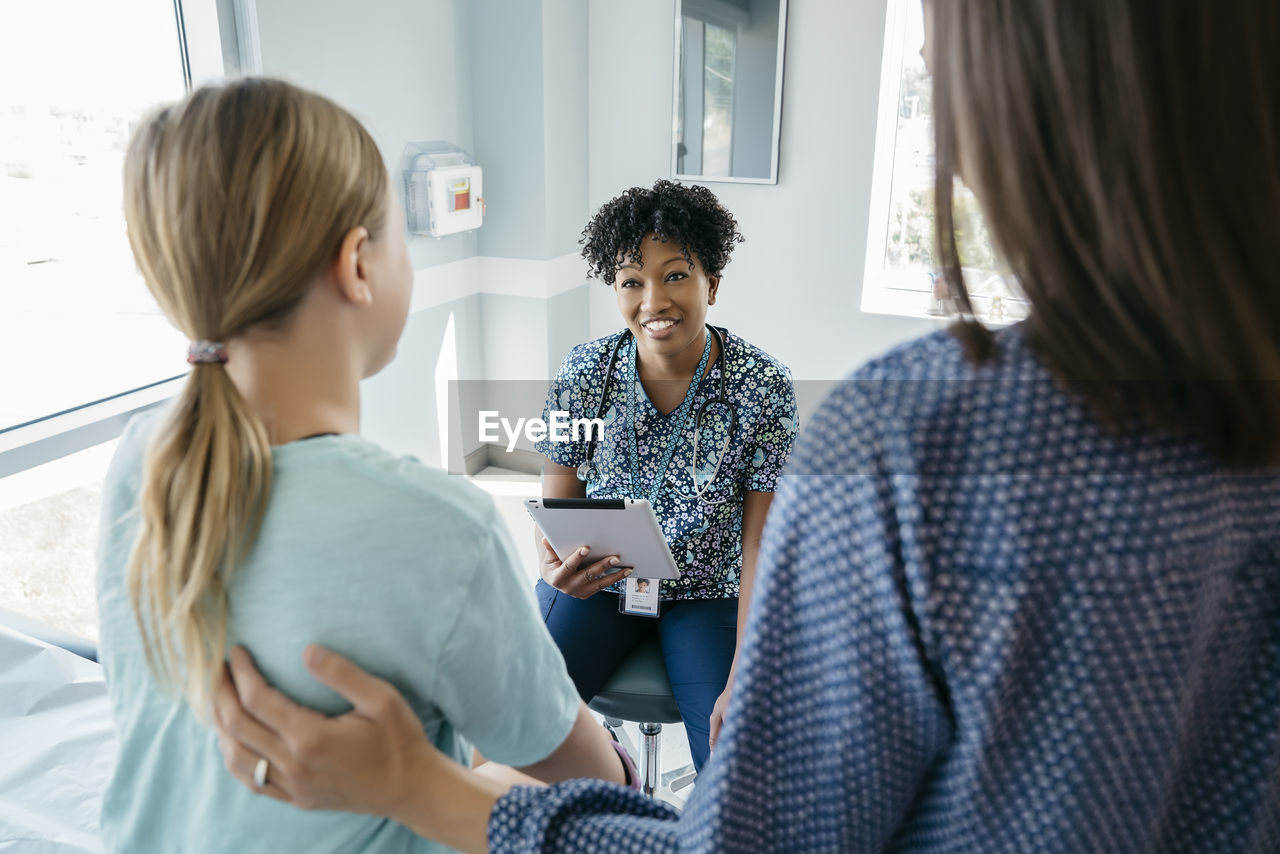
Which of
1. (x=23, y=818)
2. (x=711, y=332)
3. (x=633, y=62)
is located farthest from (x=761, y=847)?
(x=633, y=62)

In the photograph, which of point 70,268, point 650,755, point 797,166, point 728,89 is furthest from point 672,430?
point 728,89

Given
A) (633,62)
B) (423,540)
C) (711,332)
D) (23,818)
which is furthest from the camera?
(633,62)

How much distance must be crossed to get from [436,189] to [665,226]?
1.32 metres

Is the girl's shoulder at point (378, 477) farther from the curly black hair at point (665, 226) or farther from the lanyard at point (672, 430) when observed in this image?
the curly black hair at point (665, 226)

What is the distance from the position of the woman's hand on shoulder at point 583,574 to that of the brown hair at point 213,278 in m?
0.91

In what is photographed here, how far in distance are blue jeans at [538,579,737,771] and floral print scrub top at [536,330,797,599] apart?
55mm

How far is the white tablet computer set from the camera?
1409mm

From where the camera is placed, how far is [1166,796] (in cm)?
46

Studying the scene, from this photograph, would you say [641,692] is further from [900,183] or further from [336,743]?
[900,183]

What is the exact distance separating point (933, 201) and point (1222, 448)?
188 millimetres

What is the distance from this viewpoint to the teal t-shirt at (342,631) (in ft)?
2.03

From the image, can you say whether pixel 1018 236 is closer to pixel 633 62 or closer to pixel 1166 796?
pixel 1166 796

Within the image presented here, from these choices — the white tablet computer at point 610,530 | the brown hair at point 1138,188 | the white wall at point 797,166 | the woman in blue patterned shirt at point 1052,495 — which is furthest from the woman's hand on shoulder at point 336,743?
the white wall at point 797,166

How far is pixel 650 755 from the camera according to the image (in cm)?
167
